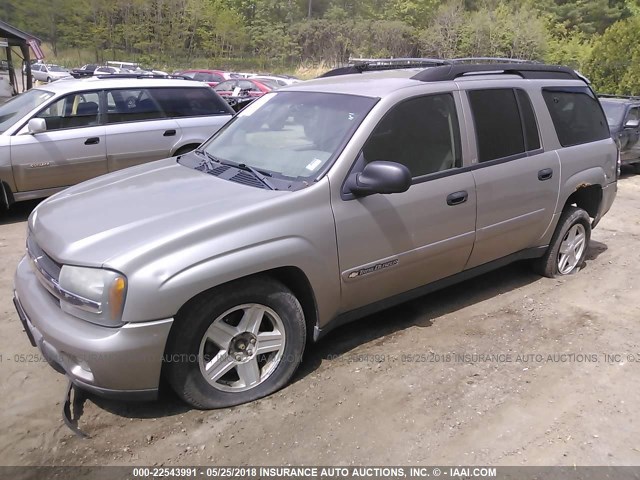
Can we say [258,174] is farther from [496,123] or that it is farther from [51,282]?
[496,123]

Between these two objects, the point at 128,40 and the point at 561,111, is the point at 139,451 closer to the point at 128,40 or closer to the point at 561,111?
Result: the point at 561,111

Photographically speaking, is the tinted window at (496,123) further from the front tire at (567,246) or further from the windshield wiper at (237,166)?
the windshield wiper at (237,166)

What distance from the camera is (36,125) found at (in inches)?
255

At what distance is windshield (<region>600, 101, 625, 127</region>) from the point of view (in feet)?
35.6

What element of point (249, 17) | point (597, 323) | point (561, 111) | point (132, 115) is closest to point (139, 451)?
point (597, 323)

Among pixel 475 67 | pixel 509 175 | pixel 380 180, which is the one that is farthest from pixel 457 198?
pixel 475 67

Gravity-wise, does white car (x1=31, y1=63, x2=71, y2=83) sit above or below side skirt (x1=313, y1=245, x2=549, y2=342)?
below

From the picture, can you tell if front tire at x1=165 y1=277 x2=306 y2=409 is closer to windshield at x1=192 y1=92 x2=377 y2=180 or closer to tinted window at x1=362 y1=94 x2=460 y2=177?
windshield at x1=192 y1=92 x2=377 y2=180

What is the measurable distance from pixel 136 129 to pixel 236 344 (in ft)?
17.4

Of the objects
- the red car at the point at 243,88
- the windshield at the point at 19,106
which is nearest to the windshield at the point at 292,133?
the windshield at the point at 19,106

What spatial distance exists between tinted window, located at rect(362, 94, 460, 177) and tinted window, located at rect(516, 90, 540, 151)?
85 centimetres

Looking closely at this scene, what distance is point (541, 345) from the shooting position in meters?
3.81

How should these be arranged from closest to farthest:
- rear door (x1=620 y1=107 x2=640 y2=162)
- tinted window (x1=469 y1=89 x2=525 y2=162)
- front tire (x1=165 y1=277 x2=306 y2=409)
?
front tire (x1=165 y1=277 x2=306 y2=409)
tinted window (x1=469 y1=89 x2=525 y2=162)
rear door (x1=620 y1=107 x2=640 y2=162)

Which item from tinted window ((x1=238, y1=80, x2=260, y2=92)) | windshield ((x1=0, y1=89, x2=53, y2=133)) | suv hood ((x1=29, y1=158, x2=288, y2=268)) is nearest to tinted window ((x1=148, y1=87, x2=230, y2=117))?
windshield ((x1=0, y1=89, x2=53, y2=133))
